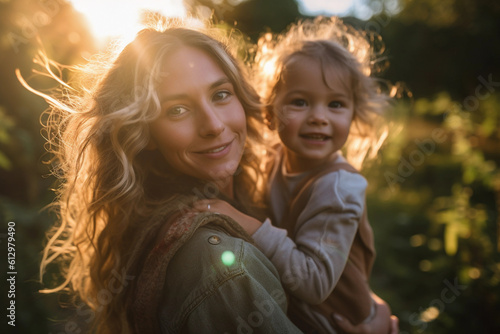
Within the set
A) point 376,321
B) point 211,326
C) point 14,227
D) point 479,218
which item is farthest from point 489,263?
point 14,227

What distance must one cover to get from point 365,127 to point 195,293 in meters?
1.58

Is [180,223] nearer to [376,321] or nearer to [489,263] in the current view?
[376,321]

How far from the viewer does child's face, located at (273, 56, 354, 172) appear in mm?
1876

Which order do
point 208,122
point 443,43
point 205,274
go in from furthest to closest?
point 443,43 < point 208,122 < point 205,274

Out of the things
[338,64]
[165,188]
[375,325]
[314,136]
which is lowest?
[375,325]

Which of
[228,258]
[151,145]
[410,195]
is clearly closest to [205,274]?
[228,258]

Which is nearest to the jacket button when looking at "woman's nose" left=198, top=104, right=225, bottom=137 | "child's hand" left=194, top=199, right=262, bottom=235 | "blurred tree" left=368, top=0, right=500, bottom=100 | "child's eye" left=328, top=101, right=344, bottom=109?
"child's hand" left=194, top=199, right=262, bottom=235

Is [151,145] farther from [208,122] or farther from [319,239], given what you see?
[319,239]

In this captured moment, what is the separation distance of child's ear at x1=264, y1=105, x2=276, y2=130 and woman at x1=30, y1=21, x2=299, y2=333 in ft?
0.64

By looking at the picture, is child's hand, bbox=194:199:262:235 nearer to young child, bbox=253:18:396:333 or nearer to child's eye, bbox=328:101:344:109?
young child, bbox=253:18:396:333

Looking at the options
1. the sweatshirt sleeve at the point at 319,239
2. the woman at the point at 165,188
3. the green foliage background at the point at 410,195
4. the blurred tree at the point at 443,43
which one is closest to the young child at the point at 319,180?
the sweatshirt sleeve at the point at 319,239

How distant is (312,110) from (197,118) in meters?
0.68

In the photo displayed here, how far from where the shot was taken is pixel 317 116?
1847mm

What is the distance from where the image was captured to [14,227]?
286 centimetres
